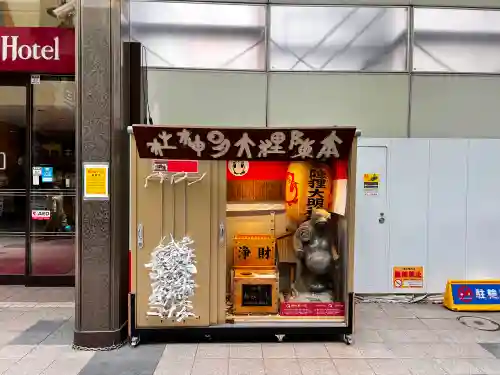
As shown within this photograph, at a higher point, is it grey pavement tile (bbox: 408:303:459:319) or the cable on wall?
the cable on wall

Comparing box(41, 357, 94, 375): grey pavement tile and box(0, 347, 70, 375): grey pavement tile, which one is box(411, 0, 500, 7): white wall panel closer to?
box(41, 357, 94, 375): grey pavement tile

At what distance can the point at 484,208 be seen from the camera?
22.0 feet

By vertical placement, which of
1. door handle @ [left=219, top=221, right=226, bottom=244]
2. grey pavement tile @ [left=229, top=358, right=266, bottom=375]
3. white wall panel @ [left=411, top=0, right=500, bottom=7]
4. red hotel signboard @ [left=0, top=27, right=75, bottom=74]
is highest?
white wall panel @ [left=411, top=0, right=500, bottom=7]

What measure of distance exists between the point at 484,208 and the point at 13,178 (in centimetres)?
762

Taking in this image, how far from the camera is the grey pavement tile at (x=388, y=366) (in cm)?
430

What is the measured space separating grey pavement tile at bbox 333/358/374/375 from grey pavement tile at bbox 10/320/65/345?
3.29 meters

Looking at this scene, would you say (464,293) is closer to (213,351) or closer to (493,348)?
(493,348)

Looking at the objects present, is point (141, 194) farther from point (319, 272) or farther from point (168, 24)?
point (168, 24)

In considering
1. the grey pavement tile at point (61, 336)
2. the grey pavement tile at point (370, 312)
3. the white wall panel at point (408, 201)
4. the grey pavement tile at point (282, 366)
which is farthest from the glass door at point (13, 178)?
the white wall panel at point (408, 201)

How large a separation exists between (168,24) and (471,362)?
5982mm

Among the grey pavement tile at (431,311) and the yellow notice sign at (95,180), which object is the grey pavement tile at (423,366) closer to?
the grey pavement tile at (431,311)

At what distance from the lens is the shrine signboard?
4.62 m

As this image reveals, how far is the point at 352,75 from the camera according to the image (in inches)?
267

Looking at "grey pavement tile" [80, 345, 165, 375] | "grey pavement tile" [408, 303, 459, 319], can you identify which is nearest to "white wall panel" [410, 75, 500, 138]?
"grey pavement tile" [408, 303, 459, 319]
